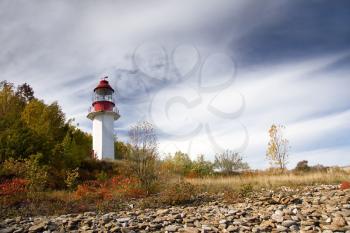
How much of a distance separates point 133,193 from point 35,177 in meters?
4.72

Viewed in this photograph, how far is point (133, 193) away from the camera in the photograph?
17.8 m

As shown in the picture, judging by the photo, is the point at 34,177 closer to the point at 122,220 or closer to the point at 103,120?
the point at 122,220

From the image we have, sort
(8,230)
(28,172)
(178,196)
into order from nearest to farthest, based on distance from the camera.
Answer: (8,230), (178,196), (28,172)

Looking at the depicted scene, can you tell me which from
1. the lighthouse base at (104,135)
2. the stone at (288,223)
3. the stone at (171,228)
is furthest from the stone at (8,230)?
the lighthouse base at (104,135)

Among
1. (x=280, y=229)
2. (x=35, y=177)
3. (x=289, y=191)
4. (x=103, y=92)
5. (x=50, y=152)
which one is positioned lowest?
(x=280, y=229)

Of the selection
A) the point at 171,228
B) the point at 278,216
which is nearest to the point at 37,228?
the point at 171,228

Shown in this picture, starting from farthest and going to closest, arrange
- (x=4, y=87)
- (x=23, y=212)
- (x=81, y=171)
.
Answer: (x=4, y=87) → (x=81, y=171) → (x=23, y=212)

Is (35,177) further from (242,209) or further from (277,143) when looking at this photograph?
(277,143)

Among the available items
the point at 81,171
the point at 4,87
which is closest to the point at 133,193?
the point at 81,171

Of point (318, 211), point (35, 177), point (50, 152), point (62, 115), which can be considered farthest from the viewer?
point (62, 115)

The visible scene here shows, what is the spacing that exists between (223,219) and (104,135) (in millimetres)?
24122

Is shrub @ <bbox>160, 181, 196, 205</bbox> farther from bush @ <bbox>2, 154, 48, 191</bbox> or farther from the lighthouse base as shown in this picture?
the lighthouse base

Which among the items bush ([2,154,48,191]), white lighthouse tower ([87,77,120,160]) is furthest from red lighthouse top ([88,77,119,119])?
bush ([2,154,48,191])

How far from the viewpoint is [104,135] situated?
3531cm
